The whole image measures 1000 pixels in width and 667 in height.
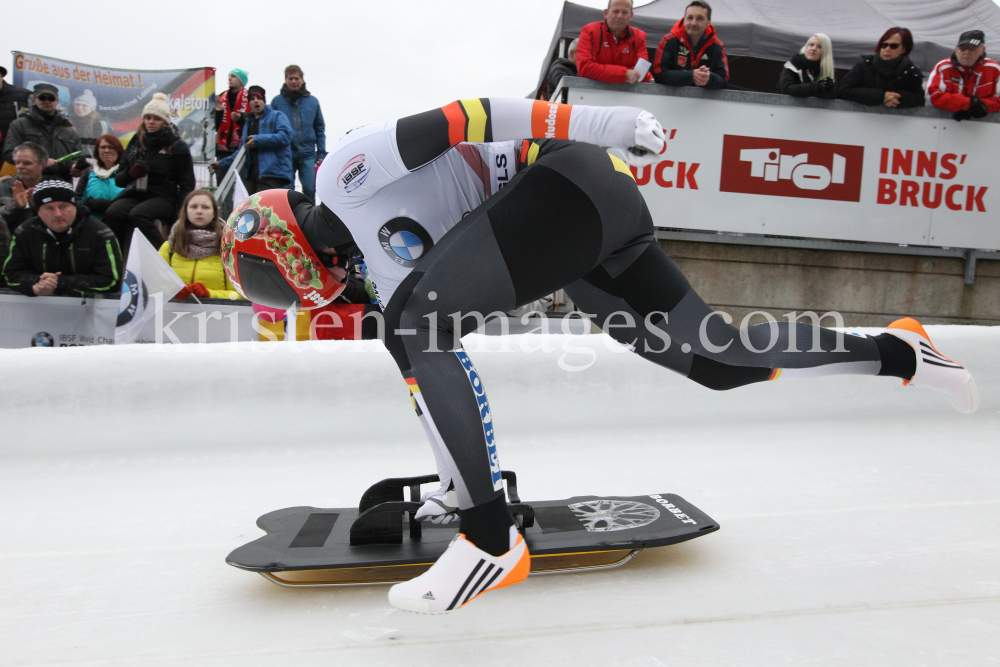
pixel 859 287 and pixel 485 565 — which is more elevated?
pixel 859 287

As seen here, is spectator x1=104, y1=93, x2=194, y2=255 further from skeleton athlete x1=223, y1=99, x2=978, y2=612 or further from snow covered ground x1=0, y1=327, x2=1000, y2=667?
skeleton athlete x1=223, y1=99, x2=978, y2=612

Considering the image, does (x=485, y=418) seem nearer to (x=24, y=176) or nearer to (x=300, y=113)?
(x=300, y=113)

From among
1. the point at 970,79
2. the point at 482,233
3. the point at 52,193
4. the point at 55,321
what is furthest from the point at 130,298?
the point at 970,79

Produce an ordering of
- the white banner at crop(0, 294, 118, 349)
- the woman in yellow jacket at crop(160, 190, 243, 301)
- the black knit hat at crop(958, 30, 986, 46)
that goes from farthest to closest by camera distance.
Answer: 1. the black knit hat at crop(958, 30, 986, 46)
2. the woman in yellow jacket at crop(160, 190, 243, 301)
3. the white banner at crop(0, 294, 118, 349)

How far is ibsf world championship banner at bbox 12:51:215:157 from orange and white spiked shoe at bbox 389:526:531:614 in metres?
5.74

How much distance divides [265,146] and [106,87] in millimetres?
2451

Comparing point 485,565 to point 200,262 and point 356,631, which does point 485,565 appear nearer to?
point 356,631

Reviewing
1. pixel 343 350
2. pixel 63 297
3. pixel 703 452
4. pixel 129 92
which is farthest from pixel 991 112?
pixel 129 92

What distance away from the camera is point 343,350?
8.34ft

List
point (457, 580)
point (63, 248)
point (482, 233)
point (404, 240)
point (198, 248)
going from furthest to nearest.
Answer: point (198, 248) < point (63, 248) < point (404, 240) < point (482, 233) < point (457, 580)

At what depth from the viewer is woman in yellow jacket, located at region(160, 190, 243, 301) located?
3.78m

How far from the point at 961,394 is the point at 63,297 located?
3940 mm

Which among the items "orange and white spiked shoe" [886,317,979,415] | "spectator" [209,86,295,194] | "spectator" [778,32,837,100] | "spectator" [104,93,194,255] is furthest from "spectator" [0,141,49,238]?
"spectator" [778,32,837,100]

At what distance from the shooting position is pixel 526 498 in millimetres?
1884
